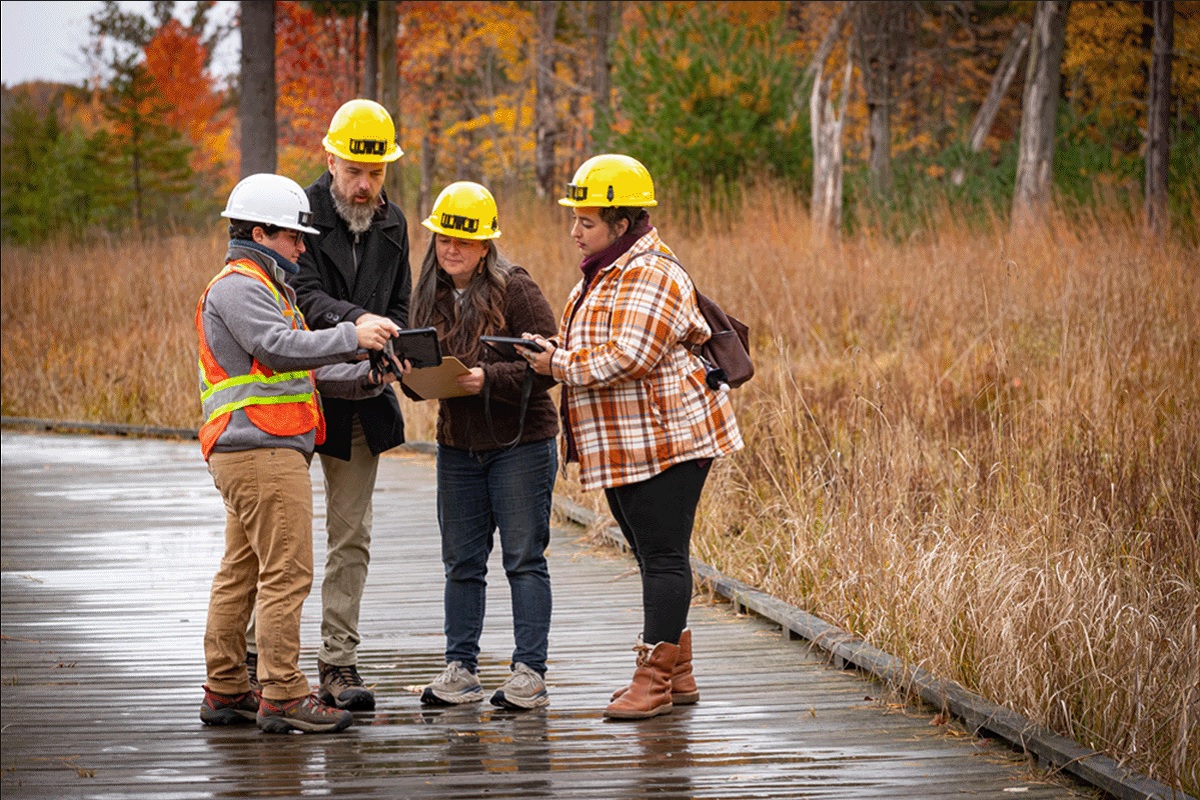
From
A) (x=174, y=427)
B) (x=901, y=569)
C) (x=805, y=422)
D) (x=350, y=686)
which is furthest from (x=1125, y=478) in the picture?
(x=174, y=427)

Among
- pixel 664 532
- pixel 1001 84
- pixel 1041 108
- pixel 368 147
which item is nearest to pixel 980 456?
pixel 664 532

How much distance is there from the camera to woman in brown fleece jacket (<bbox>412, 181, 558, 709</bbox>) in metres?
5.00

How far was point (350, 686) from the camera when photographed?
5.26 metres

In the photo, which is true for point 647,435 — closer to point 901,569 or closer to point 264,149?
point 901,569

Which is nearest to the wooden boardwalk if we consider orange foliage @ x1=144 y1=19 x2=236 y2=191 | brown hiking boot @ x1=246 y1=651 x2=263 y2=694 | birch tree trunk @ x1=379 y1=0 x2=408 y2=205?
brown hiking boot @ x1=246 y1=651 x2=263 y2=694

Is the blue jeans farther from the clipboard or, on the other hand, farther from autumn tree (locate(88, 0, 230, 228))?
autumn tree (locate(88, 0, 230, 228))

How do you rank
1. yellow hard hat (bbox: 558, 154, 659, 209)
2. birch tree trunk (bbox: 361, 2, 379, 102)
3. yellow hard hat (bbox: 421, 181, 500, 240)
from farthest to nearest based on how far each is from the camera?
birch tree trunk (bbox: 361, 2, 379, 102), yellow hard hat (bbox: 421, 181, 500, 240), yellow hard hat (bbox: 558, 154, 659, 209)

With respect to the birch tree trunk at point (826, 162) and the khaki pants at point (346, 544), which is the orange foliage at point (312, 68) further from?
the khaki pants at point (346, 544)

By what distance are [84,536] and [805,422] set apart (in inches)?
181

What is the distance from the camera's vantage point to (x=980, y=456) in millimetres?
7309

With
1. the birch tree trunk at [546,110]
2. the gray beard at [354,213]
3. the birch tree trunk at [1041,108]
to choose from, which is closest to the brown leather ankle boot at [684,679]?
the gray beard at [354,213]

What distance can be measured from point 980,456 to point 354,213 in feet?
11.8

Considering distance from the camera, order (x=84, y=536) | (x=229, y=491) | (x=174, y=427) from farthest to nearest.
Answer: (x=174, y=427) → (x=84, y=536) → (x=229, y=491)

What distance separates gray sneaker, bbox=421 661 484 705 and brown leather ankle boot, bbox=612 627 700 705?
0.50 m
